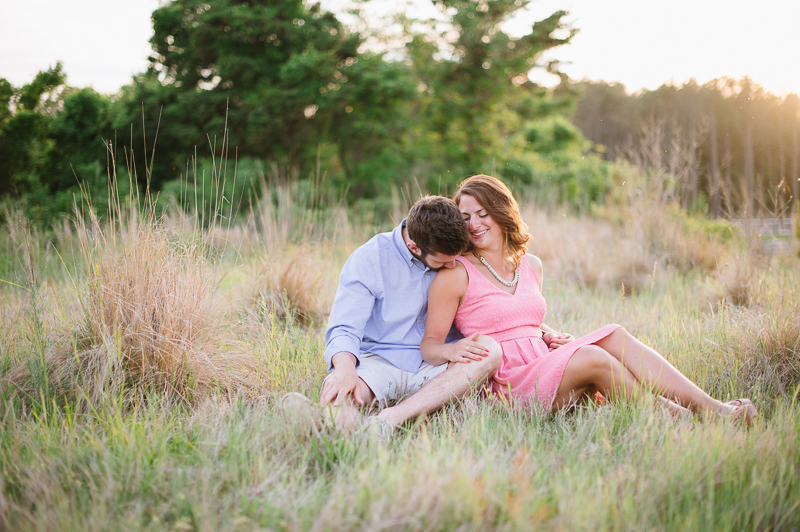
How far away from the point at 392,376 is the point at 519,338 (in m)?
0.66

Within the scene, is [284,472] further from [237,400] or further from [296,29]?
[296,29]

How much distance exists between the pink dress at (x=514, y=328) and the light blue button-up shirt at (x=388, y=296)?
0.75ft

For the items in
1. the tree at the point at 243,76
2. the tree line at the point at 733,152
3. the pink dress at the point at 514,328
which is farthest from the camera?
the tree at the point at 243,76

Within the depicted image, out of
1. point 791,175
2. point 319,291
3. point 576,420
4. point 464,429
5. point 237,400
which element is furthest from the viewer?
point 791,175

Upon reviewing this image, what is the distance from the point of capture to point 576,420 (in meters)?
2.03

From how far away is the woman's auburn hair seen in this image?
2.46m

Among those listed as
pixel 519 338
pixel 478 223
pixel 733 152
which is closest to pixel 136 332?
pixel 478 223

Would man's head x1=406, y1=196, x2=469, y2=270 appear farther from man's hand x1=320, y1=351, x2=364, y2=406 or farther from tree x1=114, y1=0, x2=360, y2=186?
tree x1=114, y1=0, x2=360, y2=186

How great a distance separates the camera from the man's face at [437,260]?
225 centimetres

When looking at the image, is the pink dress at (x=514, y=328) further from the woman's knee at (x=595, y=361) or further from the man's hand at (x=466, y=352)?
the man's hand at (x=466, y=352)

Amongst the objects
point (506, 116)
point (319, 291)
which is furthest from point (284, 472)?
point (506, 116)

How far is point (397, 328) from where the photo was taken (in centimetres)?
238

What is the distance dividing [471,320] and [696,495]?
45.9 inches

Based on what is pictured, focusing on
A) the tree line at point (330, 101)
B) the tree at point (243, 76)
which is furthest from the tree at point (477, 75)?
the tree at point (243, 76)
